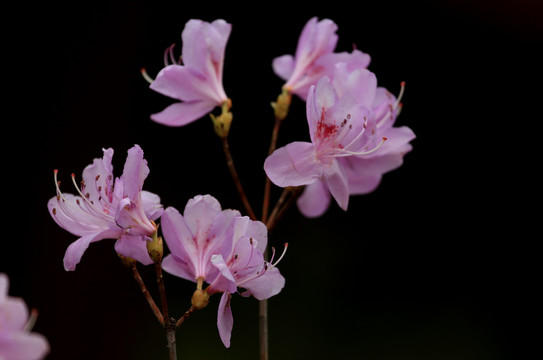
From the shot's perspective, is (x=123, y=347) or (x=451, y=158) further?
(x=451, y=158)

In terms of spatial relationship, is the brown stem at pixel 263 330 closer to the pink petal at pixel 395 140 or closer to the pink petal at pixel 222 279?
the pink petal at pixel 222 279

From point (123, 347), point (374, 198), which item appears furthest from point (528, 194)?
point (123, 347)

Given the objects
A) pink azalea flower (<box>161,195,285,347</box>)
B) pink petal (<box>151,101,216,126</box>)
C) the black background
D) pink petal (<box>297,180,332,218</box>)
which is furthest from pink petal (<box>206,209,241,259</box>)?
the black background

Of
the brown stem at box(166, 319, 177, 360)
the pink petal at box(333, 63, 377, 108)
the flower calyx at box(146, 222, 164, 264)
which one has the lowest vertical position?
the brown stem at box(166, 319, 177, 360)

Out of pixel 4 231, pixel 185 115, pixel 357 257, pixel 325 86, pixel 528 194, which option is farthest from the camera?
pixel 528 194

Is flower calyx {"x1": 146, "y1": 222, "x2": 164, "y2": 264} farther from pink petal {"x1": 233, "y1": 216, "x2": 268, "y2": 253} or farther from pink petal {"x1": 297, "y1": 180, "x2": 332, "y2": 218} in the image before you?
pink petal {"x1": 297, "y1": 180, "x2": 332, "y2": 218}

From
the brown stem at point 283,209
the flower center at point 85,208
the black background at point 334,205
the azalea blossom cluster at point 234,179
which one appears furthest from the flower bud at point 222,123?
the black background at point 334,205

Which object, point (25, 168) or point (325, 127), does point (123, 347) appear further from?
point (325, 127)

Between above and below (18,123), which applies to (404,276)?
below
